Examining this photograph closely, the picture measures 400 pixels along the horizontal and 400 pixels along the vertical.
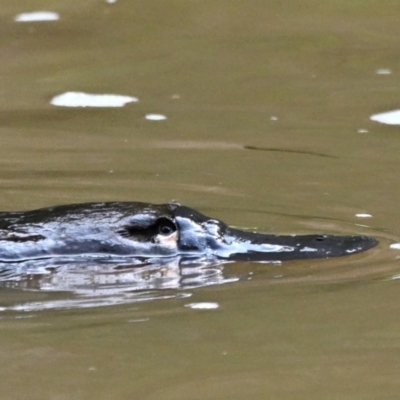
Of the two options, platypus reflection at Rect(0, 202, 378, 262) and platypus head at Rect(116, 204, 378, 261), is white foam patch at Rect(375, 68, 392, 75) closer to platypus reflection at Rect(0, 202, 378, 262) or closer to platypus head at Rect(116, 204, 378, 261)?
platypus head at Rect(116, 204, 378, 261)

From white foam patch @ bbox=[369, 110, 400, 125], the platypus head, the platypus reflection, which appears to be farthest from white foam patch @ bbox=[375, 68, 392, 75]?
the platypus reflection

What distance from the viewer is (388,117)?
22.4 feet

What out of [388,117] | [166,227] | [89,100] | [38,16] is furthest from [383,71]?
[166,227]

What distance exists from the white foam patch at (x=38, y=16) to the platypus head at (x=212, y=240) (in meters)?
4.11

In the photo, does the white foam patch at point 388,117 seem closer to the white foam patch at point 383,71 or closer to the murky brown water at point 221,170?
the murky brown water at point 221,170

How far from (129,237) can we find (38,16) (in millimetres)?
4333

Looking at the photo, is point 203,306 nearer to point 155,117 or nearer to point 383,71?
point 155,117

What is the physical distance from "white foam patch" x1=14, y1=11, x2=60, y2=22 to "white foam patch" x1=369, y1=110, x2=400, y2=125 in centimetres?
257

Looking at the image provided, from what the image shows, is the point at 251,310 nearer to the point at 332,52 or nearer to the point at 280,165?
the point at 280,165

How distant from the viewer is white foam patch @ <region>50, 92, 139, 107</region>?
7.15 metres

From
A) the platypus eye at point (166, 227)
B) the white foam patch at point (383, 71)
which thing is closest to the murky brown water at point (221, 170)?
the white foam patch at point (383, 71)

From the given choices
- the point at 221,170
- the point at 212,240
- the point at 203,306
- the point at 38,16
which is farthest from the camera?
the point at 38,16

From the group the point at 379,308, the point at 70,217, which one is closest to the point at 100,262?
the point at 70,217

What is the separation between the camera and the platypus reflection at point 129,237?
13.9ft
